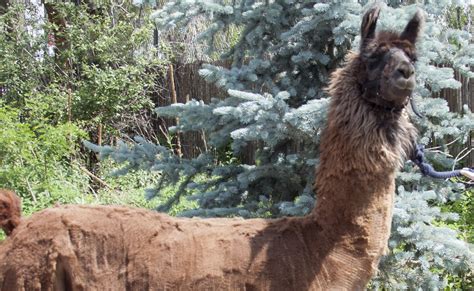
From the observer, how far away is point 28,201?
739 centimetres

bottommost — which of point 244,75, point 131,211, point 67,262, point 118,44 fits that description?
point 67,262

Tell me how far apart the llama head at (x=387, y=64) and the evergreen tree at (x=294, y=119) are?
89 centimetres

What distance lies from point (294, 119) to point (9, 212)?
2.01m

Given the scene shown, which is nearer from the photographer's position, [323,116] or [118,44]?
[323,116]

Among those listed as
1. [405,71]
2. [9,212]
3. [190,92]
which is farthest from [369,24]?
[190,92]

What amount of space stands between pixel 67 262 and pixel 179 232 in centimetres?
56

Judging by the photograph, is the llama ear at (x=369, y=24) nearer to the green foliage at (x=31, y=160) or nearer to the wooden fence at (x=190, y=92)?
the green foliage at (x=31, y=160)

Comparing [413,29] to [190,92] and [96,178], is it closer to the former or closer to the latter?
[96,178]

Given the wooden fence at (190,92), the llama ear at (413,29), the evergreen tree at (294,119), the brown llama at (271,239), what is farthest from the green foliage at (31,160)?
the llama ear at (413,29)

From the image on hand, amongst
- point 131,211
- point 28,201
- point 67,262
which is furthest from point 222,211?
point 28,201

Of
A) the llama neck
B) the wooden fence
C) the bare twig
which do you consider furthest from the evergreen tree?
the wooden fence

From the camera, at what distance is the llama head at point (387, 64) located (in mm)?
2822

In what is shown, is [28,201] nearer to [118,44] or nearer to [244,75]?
[244,75]

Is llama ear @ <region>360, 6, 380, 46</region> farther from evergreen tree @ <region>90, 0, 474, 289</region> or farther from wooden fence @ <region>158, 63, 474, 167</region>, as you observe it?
wooden fence @ <region>158, 63, 474, 167</region>
